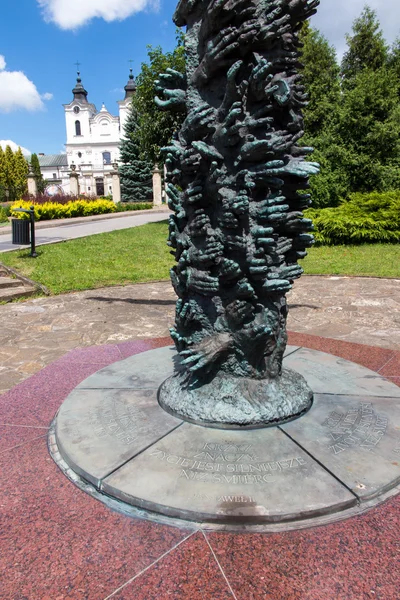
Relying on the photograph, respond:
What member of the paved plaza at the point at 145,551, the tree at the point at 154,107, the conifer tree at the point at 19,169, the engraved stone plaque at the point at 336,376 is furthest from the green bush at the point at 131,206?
the paved plaza at the point at 145,551

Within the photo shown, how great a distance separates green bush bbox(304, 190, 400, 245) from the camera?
14.6 metres

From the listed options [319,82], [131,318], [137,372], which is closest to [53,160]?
[319,82]

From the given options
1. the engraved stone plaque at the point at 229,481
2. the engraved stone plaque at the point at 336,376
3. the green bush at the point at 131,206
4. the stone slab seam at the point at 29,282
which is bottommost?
the engraved stone plaque at the point at 229,481

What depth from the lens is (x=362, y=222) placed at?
1462 cm

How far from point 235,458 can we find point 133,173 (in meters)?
40.3

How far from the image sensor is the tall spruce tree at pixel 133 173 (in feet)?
131

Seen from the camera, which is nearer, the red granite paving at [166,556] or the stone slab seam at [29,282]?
the red granite paving at [166,556]

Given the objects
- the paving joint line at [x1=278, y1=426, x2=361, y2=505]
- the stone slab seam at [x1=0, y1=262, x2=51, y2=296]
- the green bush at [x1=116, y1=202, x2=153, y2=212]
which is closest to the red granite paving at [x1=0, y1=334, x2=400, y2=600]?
the paving joint line at [x1=278, y1=426, x2=361, y2=505]

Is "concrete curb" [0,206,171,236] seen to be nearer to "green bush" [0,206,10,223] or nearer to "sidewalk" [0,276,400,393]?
"green bush" [0,206,10,223]

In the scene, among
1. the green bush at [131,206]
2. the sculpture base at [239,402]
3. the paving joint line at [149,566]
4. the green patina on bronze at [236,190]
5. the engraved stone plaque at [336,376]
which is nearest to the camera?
the paving joint line at [149,566]

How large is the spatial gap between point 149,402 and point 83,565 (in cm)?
144

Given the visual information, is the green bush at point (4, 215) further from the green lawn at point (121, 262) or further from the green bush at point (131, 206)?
the green lawn at point (121, 262)

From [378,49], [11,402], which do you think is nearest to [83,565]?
[11,402]

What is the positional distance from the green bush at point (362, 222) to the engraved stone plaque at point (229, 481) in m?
12.7
